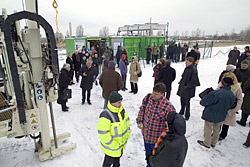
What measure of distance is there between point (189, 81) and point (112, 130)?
316cm

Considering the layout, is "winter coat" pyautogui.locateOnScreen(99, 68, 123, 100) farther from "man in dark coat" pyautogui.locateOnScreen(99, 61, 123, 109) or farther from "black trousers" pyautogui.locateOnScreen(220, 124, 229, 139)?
"black trousers" pyautogui.locateOnScreen(220, 124, 229, 139)

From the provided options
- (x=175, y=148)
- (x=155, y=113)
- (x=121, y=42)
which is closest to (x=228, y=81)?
(x=155, y=113)

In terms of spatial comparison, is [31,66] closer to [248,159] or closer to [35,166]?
[35,166]

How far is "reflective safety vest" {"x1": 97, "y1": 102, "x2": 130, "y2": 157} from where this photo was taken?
7.46ft

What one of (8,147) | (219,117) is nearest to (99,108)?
(8,147)

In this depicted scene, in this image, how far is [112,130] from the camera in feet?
7.73

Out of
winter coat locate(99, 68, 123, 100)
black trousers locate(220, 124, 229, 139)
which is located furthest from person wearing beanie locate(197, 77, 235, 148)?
winter coat locate(99, 68, 123, 100)

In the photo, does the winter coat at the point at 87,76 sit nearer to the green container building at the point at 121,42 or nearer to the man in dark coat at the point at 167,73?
the man in dark coat at the point at 167,73

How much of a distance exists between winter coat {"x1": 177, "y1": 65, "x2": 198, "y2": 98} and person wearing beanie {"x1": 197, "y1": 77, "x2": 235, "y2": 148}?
3.77ft

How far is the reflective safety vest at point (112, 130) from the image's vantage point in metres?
2.27

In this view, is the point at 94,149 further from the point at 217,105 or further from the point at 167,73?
the point at 167,73

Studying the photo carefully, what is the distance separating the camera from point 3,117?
343 cm

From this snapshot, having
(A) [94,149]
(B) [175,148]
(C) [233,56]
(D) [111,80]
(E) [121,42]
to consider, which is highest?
(E) [121,42]

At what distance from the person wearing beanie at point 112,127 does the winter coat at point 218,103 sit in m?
2.05
